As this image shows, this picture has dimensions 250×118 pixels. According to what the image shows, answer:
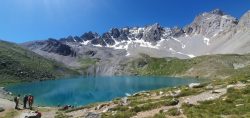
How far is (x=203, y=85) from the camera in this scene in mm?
47781

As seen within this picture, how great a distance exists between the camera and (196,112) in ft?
96.2

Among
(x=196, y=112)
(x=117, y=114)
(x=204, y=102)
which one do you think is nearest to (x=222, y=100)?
(x=204, y=102)

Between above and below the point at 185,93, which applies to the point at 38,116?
below

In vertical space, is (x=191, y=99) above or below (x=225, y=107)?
above

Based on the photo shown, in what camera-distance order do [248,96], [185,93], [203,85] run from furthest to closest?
1. [203,85]
2. [185,93]
3. [248,96]

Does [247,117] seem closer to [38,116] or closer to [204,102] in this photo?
[204,102]

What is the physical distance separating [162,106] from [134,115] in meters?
3.49

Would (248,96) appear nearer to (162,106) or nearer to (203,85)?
(162,106)

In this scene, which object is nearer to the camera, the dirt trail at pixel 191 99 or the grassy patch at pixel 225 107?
the grassy patch at pixel 225 107

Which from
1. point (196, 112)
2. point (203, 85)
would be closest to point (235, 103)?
point (196, 112)

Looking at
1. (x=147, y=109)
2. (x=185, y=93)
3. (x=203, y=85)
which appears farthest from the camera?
(x=203, y=85)

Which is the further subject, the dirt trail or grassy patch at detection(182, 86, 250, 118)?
the dirt trail

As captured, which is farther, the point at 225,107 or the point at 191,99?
the point at 191,99

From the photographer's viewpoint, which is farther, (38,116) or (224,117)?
(38,116)
